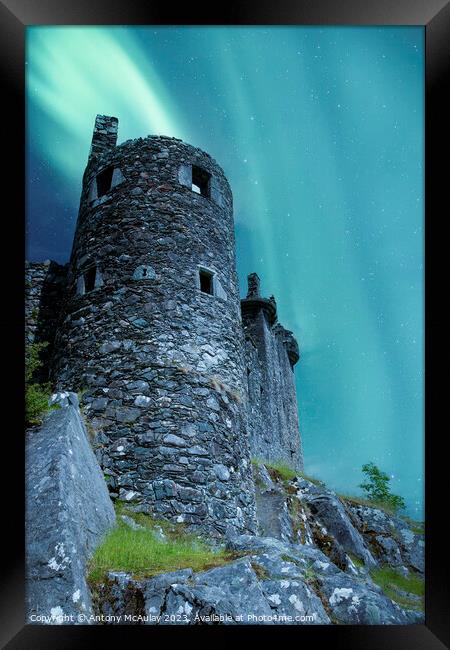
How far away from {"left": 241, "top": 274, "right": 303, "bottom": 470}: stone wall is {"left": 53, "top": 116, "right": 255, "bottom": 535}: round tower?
7.70 m

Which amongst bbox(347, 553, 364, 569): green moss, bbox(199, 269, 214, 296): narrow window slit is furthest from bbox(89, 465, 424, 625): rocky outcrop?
bbox(199, 269, 214, 296): narrow window slit

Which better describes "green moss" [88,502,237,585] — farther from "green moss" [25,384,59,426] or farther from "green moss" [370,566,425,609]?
"green moss" [370,566,425,609]

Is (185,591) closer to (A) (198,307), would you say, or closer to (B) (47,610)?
(B) (47,610)

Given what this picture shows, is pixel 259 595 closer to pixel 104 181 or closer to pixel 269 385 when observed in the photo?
pixel 104 181

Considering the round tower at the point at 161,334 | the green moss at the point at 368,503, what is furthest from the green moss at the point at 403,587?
the green moss at the point at 368,503

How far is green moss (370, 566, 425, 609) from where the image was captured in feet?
17.3

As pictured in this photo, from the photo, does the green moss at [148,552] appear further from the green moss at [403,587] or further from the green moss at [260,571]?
the green moss at [403,587]

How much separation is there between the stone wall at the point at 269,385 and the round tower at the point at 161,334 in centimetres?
770

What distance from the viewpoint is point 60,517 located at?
4.65 meters

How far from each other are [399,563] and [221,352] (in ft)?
13.7

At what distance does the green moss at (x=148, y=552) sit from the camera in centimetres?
480

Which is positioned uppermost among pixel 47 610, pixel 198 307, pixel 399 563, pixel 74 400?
pixel 198 307

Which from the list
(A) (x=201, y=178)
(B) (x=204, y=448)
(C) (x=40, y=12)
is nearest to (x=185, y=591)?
(B) (x=204, y=448)

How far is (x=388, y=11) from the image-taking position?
5.54 m
